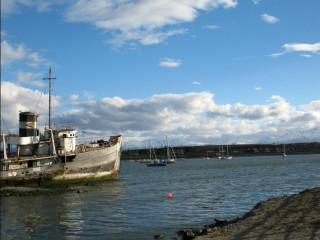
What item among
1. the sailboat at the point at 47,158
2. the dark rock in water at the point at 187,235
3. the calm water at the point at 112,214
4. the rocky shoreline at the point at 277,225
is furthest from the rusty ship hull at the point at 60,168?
the dark rock in water at the point at 187,235

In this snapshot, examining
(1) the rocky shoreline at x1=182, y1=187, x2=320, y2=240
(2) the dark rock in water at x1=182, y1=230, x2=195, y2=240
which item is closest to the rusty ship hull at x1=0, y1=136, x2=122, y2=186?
(1) the rocky shoreline at x1=182, y1=187, x2=320, y2=240

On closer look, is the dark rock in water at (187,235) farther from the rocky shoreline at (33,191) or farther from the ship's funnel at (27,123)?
the ship's funnel at (27,123)

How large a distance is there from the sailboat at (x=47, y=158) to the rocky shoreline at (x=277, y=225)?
2632 cm

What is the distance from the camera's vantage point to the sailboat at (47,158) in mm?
36062

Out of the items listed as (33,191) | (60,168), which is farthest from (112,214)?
(60,168)

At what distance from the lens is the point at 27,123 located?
3794 centimetres

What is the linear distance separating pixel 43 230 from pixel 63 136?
23.4 meters

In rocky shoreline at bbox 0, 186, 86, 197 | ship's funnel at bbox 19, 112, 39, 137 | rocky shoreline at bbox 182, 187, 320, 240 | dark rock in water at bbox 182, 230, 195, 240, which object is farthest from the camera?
ship's funnel at bbox 19, 112, 39, 137

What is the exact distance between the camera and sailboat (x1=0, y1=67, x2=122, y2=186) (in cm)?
3606

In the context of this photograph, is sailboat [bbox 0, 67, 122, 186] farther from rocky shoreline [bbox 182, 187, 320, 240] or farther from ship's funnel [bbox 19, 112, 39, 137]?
rocky shoreline [bbox 182, 187, 320, 240]

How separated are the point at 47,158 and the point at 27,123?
16.5ft

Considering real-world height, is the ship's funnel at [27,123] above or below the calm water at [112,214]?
above

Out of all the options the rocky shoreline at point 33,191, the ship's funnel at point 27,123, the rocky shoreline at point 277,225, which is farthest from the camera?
the ship's funnel at point 27,123

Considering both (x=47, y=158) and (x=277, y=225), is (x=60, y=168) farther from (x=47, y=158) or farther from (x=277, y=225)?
(x=277, y=225)
